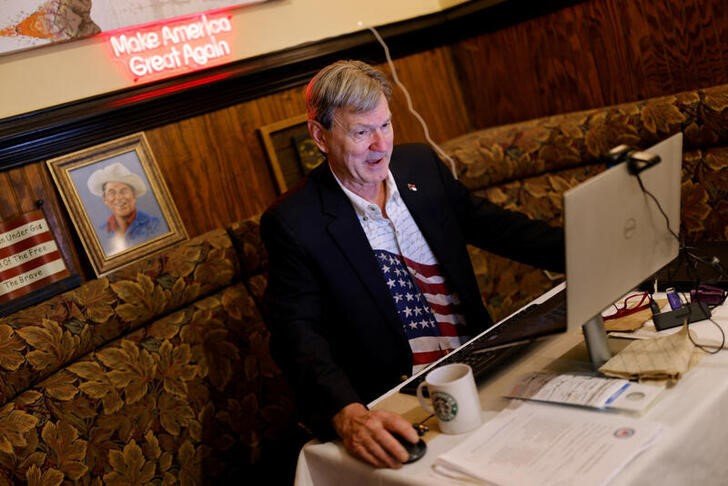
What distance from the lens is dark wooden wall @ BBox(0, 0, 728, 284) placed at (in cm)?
243

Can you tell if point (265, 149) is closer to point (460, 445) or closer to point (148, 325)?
point (148, 325)

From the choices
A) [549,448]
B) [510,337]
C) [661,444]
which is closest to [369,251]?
[510,337]

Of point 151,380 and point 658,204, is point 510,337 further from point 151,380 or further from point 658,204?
point 151,380

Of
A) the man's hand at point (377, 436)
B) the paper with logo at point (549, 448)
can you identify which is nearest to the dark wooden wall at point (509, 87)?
the man's hand at point (377, 436)

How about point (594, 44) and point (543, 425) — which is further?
point (594, 44)

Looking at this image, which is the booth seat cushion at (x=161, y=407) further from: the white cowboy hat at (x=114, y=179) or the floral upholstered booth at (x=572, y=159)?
the floral upholstered booth at (x=572, y=159)

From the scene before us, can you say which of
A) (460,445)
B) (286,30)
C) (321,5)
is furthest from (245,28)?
(460,445)

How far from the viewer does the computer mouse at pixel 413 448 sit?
1.26m

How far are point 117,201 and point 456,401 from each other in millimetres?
1512

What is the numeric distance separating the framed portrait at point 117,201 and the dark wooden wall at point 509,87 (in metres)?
0.04

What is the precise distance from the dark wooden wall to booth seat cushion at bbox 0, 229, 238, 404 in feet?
0.88

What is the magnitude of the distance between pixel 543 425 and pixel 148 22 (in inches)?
74.1

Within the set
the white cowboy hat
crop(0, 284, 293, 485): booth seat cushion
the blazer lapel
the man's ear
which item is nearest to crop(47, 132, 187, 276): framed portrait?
the white cowboy hat

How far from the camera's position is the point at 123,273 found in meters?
2.17
